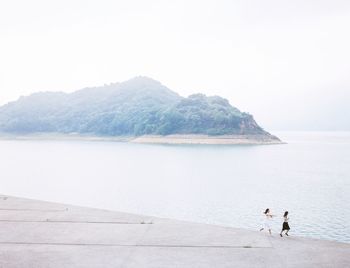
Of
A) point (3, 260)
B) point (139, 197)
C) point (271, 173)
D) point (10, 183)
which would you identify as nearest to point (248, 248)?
point (3, 260)

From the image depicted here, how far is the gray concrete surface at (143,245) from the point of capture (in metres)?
14.8

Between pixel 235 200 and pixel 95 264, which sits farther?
pixel 235 200

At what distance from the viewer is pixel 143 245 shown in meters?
17.0

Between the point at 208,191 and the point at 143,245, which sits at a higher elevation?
the point at 143,245

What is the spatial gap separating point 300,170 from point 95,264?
82.8 metres

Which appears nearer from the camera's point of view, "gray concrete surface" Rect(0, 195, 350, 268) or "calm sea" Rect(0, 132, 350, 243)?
"gray concrete surface" Rect(0, 195, 350, 268)

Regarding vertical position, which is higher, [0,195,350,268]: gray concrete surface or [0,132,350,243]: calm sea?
Answer: [0,195,350,268]: gray concrete surface

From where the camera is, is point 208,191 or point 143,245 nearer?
point 143,245

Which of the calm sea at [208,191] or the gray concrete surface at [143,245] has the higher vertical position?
the gray concrete surface at [143,245]

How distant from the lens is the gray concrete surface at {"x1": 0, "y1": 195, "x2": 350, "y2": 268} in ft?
48.5

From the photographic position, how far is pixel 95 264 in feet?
48.0

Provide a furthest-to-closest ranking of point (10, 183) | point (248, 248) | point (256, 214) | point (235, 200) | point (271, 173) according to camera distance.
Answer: point (271, 173) → point (10, 183) → point (235, 200) → point (256, 214) → point (248, 248)

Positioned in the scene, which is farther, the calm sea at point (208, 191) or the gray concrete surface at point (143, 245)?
the calm sea at point (208, 191)

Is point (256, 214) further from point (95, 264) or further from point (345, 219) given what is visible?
point (95, 264)
